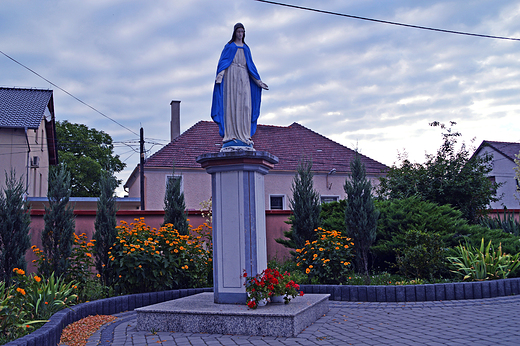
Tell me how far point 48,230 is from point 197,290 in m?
2.81

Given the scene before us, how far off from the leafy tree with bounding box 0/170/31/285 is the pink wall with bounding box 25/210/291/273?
122cm

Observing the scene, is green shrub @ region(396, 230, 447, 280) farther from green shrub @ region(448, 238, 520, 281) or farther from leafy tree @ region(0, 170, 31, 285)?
leafy tree @ region(0, 170, 31, 285)

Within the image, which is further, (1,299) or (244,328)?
(244,328)

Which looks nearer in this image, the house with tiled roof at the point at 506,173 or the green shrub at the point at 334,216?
the green shrub at the point at 334,216

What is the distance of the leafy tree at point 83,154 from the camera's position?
3195 cm

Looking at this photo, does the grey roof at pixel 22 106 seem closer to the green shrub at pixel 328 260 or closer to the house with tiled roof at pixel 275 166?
the house with tiled roof at pixel 275 166

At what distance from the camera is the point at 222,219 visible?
20.8ft

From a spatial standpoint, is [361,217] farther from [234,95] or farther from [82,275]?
[82,275]

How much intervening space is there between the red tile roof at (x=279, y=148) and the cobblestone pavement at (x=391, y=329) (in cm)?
1378

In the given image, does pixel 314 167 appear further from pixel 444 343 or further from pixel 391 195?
pixel 444 343

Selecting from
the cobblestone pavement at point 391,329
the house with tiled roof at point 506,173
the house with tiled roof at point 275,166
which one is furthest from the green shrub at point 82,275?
the house with tiled roof at point 506,173

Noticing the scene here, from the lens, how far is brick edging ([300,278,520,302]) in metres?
7.01

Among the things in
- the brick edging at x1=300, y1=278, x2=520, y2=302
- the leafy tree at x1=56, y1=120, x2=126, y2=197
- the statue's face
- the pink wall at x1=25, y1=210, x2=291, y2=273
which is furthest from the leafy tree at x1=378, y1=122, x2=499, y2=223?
the leafy tree at x1=56, y1=120, x2=126, y2=197

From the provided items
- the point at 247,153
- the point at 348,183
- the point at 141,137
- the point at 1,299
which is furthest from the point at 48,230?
the point at 141,137
